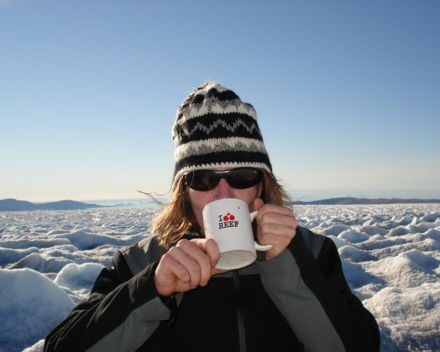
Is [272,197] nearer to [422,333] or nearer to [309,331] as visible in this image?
[309,331]

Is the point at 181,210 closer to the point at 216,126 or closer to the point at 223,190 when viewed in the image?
the point at 223,190

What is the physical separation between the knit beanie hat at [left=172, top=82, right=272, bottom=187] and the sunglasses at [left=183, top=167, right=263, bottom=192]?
3cm

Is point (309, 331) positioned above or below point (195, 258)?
below


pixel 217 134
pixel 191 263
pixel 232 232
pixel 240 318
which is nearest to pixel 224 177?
pixel 217 134

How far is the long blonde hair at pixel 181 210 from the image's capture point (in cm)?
172

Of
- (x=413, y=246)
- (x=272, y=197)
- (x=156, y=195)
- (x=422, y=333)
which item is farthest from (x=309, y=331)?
(x=413, y=246)

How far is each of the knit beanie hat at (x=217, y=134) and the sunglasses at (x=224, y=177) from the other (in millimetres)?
33

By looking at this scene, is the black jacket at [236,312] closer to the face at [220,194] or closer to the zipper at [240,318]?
the zipper at [240,318]

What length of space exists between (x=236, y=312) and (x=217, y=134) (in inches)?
32.7

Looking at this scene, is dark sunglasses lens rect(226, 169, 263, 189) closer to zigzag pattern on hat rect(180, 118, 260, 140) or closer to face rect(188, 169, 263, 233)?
face rect(188, 169, 263, 233)

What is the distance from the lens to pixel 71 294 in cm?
312

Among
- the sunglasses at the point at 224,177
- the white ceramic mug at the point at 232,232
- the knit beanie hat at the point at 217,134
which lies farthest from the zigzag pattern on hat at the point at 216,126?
the white ceramic mug at the point at 232,232

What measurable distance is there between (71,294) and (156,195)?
182 cm

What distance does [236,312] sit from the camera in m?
1.42
